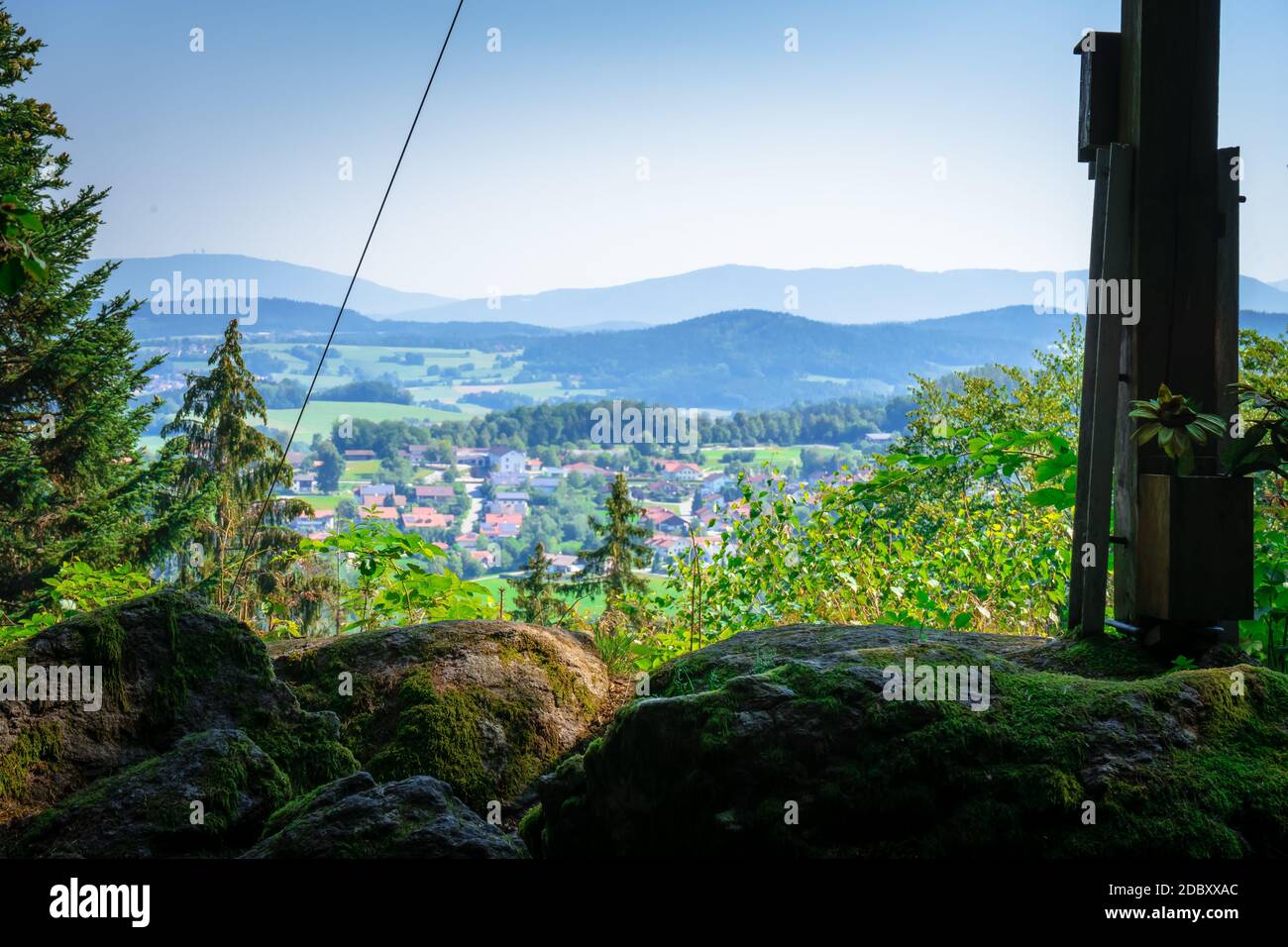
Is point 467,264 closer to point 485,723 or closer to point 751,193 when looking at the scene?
point 751,193

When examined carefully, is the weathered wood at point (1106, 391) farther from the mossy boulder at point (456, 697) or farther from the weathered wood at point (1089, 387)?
the mossy boulder at point (456, 697)

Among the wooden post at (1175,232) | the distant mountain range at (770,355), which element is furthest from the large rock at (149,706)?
the distant mountain range at (770,355)

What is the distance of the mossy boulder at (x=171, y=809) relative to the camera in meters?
2.29

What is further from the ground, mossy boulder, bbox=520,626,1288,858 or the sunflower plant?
the sunflower plant

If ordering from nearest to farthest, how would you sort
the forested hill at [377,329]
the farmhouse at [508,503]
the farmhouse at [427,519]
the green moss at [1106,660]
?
the green moss at [1106,660]
the farmhouse at [427,519]
the farmhouse at [508,503]
the forested hill at [377,329]

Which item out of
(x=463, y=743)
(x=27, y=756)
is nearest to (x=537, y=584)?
(x=463, y=743)

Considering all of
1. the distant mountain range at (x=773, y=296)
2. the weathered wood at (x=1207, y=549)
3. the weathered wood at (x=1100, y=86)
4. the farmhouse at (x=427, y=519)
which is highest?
the distant mountain range at (x=773, y=296)

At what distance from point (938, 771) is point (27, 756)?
255 cm

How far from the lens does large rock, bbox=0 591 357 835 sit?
8.80 ft

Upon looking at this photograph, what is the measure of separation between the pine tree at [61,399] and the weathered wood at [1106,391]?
16264mm

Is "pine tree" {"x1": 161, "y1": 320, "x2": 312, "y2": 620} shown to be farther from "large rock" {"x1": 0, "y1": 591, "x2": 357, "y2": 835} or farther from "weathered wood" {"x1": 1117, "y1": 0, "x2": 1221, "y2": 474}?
"weathered wood" {"x1": 1117, "y1": 0, "x2": 1221, "y2": 474}

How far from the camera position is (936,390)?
20500 mm

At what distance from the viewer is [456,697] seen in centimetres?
352

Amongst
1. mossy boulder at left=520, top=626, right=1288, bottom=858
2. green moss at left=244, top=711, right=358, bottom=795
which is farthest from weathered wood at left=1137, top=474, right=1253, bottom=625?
green moss at left=244, top=711, right=358, bottom=795
